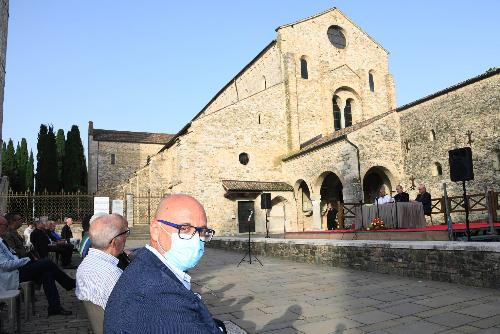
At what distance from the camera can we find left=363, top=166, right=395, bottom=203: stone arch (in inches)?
755

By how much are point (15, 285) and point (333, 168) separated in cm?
1611

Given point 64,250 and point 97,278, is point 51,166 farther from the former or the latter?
point 97,278

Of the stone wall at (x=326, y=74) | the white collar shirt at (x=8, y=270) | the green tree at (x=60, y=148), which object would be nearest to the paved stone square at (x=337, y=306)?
the white collar shirt at (x=8, y=270)

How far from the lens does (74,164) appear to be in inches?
1351

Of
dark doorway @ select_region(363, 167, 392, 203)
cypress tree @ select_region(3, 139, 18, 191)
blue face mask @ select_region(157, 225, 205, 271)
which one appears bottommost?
blue face mask @ select_region(157, 225, 205, 271)

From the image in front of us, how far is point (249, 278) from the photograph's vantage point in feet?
25.2

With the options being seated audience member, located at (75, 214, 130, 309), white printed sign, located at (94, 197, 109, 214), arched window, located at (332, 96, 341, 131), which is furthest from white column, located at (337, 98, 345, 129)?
seated audience member, located at (75, 214, 130, 309)

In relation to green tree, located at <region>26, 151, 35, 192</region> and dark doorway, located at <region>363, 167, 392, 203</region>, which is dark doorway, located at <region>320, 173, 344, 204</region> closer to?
dark doorway, located at <region>363, 167, 392, 203</region>

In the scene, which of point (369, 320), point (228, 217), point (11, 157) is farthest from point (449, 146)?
point (11, 157)

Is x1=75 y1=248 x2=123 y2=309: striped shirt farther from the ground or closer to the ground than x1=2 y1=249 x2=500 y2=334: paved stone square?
farther from the ground

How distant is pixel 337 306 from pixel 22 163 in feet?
139

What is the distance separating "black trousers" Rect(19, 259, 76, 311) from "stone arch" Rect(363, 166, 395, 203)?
1645cm

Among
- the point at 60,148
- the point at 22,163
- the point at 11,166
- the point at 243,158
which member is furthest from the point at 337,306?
the point at 22,163

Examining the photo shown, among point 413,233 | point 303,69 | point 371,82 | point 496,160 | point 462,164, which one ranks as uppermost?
point 303,69
